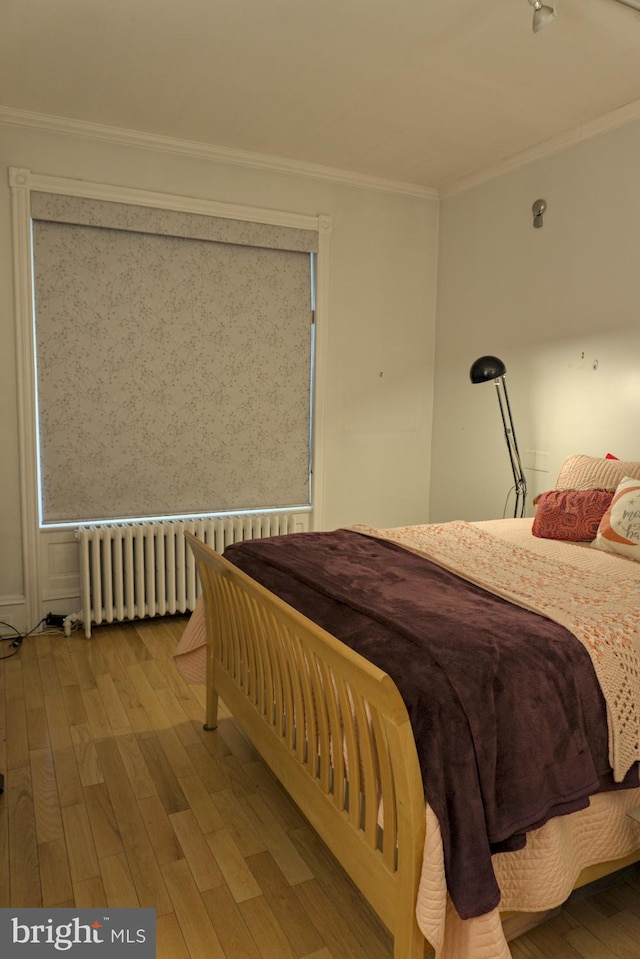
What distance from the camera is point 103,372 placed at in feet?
12.2

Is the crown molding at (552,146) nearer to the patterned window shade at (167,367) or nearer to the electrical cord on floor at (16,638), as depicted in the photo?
the patterned window shade at (167,367)

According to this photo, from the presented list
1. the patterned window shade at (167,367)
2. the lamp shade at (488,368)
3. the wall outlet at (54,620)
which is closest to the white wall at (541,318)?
the lamp shade at (488,368)

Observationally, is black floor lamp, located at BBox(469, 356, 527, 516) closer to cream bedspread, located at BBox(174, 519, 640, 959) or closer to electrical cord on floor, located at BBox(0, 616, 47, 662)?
cream bedspread, located at BBox(174, 519, 640, 959)

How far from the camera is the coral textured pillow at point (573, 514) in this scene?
2906mm

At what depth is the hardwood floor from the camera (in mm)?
1729

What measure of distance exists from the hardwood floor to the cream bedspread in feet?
0.76

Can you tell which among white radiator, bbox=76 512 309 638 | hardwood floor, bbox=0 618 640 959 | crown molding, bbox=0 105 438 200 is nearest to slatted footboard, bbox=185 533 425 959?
hardwood floor, bbox=0 618 640 959

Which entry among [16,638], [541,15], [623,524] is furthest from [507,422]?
[16,638]

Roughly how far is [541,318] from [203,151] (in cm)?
206

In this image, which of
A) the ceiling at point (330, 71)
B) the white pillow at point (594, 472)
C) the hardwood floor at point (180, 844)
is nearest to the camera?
the hardwood floor at point (180, 844)

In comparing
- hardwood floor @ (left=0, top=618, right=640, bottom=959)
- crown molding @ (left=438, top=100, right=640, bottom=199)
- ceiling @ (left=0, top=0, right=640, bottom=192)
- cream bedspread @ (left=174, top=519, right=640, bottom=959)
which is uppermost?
ceiling @ (left=0, top=0, right=640, bottom=192)

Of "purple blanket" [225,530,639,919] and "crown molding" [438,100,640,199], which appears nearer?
"purple blanket" [225,530,639,919]

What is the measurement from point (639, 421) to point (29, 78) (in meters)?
3.15

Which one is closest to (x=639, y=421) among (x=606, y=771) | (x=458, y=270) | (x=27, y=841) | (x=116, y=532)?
(x=458, y=270)
